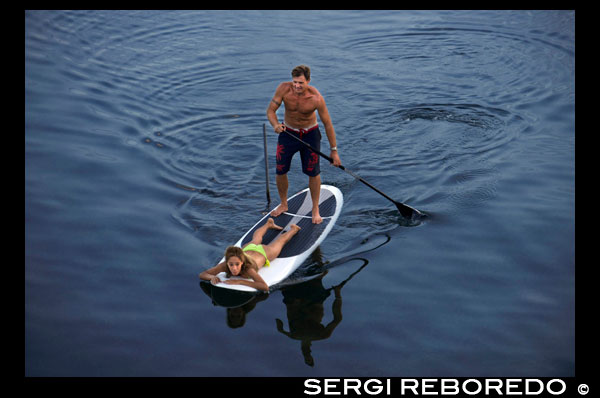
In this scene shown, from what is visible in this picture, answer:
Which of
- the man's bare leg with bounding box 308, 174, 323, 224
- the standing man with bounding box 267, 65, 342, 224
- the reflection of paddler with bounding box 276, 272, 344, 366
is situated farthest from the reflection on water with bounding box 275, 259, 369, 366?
the standing man with bounding box 267, 65, 342, 224

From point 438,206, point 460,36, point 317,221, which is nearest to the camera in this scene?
point 317,221

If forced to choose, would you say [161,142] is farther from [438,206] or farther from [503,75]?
[503,75]

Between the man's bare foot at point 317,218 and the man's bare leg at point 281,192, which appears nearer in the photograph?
the man's bare foot at point 317,218

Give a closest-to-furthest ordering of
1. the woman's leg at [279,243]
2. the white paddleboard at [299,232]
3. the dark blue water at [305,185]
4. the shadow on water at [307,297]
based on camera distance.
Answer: the dark blue water at [305,185] → the shadow on water at [307,297] → the white paddleboard at [299,232] → the woman's leg at [279,243]

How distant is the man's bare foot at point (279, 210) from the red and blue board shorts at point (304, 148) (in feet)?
2.11

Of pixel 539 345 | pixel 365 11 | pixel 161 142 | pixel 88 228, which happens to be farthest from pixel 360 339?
pixel 365 11

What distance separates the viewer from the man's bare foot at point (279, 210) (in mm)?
9328

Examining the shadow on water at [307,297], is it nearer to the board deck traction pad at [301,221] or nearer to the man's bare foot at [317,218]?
the board deck traction pad at [301,221]

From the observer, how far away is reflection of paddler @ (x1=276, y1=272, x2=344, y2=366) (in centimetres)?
752

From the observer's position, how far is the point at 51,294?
8203 millimetres

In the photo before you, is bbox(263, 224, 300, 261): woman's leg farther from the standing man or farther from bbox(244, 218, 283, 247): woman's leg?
the standing man

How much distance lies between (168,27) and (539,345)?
14.0 m

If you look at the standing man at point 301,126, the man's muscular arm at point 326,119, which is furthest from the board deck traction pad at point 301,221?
the man's muscular arm at point 326,119
